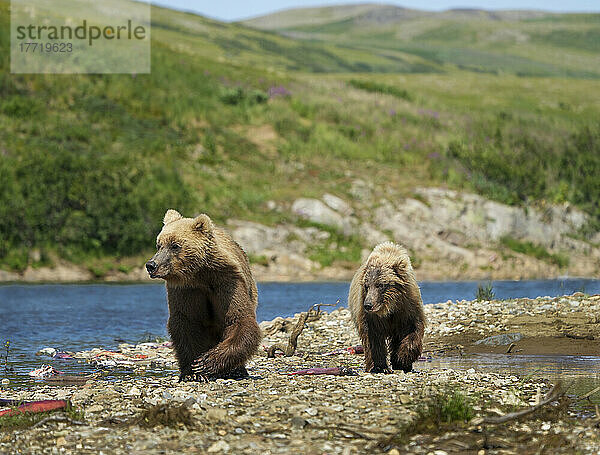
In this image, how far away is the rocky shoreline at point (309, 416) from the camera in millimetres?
7254

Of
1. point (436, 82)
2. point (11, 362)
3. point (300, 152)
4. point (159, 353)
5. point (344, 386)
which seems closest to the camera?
point (344, 386)

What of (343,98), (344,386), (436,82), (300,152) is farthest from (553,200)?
(436,82)

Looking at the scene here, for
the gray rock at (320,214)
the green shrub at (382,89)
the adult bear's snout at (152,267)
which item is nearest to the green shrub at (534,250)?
the gray rock at (320,214)

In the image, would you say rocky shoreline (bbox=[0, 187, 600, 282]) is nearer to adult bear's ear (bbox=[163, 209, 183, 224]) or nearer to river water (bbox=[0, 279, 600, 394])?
river water (bbox=[0, 279, 600, 394])

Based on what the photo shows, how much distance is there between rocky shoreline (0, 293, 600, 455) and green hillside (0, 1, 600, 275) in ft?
67.7

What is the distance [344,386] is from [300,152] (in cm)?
3115

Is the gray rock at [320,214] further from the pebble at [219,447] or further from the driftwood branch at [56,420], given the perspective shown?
the pebble at [219,447]

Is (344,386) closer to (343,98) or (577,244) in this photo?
(577,244)

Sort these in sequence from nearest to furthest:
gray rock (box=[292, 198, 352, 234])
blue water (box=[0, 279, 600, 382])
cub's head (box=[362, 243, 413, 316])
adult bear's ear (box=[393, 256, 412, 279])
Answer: cub's head (box=[362, 243, 413, 316]), adult bear's ear (box=[393, 256, 412, 279]), blue water (box=[0, 279, 600, 382]), gray rock (box=[292, 198, 352, 234])

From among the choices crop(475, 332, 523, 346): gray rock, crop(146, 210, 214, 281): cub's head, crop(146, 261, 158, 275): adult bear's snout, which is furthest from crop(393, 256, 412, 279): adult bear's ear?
crop(475, 332, 523, 346): gray rock

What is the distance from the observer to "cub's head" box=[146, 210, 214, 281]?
31.5 feet

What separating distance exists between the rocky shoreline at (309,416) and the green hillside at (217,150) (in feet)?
67.7

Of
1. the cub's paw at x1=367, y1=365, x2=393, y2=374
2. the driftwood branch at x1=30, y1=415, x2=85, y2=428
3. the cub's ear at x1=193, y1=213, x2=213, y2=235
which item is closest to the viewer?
the driftwood branch at x1=30, y1=415, x2=85, y2=428

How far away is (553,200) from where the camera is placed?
37.3 metres
